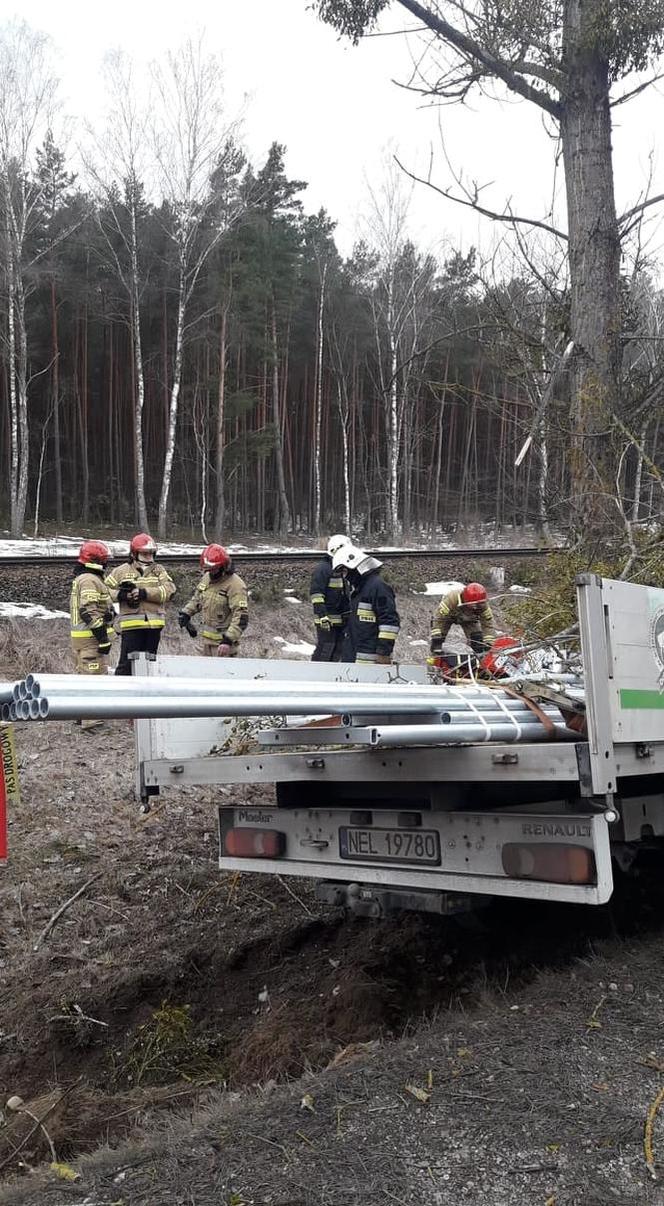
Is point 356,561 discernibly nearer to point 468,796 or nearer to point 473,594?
point 473,594

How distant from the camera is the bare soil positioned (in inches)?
107

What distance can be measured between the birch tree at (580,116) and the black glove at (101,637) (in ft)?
13.3

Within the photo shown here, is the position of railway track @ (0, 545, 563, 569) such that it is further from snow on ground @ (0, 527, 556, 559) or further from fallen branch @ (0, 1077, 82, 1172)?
fallen branch @ (0, 1077, 82, 1172)

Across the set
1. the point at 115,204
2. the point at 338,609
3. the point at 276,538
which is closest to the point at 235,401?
the point at 276,538

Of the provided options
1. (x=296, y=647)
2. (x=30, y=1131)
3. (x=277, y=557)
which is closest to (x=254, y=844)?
(x=30, y=1131)

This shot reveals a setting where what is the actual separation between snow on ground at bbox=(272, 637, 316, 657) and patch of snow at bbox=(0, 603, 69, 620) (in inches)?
105

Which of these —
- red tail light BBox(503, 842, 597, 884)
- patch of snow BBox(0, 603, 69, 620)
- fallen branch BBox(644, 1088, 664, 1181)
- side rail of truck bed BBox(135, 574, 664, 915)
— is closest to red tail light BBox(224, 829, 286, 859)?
side rail of truck bed BBox(135, 574, 664, 915)

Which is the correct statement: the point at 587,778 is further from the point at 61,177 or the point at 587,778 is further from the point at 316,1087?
the point at 61,177

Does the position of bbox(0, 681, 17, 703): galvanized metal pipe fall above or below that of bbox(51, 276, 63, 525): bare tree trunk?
below

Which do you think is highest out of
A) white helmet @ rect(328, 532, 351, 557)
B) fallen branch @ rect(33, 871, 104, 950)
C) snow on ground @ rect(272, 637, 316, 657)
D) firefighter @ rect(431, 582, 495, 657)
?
white helmet @ rect(328, 532, 351, 557)

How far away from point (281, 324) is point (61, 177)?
9.11 metres

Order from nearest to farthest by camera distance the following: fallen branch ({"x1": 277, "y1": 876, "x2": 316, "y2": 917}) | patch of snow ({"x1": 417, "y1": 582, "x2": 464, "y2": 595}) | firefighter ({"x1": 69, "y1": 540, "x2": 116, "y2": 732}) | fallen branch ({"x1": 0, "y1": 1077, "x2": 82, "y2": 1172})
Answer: fallen branch ({"x1": 0, "y1": 1077, "x2": 82, "y2": 1172})
fallen branch ({"x1": 277, "y1": 876, "x2": 316, "y2": 917})
firefighter ({"x1": 69, "y1": 540, "x2": 116, "y2": 732})
patch of snow ({"x1": 417, "y1": 582, "x2": 464, "y2": 595})

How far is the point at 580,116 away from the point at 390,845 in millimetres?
6995

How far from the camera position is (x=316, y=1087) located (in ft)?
10.6
